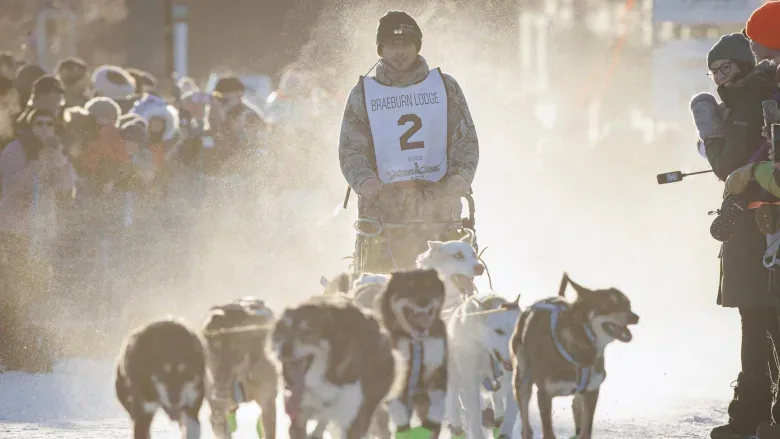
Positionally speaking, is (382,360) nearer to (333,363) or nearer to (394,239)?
(333,363)

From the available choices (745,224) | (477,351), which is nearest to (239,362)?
(477,351)

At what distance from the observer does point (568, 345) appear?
26.6 ft

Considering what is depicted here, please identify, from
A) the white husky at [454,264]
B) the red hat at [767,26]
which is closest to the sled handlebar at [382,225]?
the white husky at [454,264]

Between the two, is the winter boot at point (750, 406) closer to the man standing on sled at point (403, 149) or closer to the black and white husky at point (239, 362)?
the man standing on sled at point (403, 149)

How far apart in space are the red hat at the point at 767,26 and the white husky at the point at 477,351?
174 centimetres

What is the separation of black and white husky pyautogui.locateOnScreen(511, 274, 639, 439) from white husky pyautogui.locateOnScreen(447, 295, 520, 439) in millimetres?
625

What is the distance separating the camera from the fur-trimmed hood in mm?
20359

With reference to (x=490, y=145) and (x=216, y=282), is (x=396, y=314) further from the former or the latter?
(x=490, y=145)

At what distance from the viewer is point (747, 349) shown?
9.34 meters

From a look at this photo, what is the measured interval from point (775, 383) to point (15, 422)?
434 cm

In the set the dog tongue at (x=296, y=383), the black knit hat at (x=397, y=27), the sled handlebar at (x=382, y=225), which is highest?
the black knit hat at (x=397, y=27)

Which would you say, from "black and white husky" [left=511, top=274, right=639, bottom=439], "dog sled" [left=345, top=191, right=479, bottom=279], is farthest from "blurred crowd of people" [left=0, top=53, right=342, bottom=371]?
"black and white husky" [left=511, top=274, right=639, bottom=439]

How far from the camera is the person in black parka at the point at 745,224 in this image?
914 centimetres

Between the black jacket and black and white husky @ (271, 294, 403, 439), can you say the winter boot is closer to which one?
the black jacket
